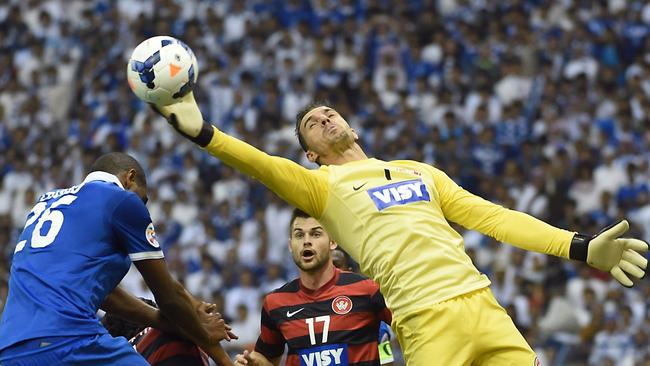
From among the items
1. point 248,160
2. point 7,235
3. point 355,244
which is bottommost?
point 7,235

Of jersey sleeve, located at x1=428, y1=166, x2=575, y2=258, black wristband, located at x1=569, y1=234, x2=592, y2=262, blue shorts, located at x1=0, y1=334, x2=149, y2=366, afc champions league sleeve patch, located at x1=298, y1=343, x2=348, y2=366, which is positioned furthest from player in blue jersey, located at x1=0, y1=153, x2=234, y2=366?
black wristband, located at x1=569, y1=234, x2=592, y2=262

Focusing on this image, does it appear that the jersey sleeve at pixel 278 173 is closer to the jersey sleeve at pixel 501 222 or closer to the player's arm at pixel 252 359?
the jersey sleeve at pixel 501 222

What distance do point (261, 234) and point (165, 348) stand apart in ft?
33.5

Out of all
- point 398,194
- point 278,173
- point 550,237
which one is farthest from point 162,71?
point 550,237

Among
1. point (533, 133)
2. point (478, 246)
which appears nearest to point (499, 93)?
point (533, 133)

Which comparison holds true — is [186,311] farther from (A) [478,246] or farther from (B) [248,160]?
(A) [478,246]

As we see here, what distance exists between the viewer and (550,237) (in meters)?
6.98

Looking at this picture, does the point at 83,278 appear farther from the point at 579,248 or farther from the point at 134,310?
the point at 579,248

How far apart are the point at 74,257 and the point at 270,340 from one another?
1.89 m

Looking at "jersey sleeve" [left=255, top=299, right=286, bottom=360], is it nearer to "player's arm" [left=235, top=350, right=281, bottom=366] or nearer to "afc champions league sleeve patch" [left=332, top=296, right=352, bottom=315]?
"player's arm" [left=235, top=350, right=281, bottom=366]

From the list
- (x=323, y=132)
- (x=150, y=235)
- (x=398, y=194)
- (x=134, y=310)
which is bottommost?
(x=134, y=310)

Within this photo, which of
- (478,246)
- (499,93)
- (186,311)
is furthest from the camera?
(499,93)

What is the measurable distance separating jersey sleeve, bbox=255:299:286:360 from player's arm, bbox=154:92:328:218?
103 centimetres

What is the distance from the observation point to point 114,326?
301 inches
